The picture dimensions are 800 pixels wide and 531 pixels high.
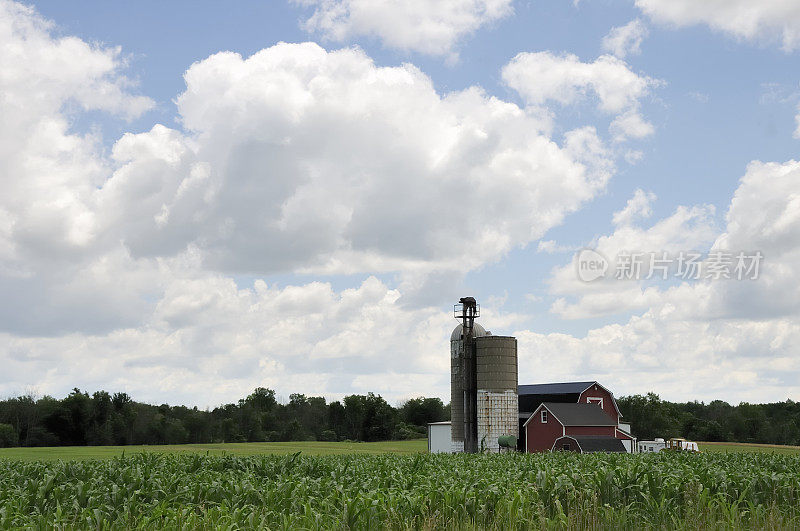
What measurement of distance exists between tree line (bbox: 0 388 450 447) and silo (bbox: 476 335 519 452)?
5906cm

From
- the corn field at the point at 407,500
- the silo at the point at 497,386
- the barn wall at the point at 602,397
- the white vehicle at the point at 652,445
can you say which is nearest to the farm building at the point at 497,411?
the silo at the point at 497,386

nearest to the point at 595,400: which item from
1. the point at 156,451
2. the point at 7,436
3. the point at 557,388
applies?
the point at 557,388

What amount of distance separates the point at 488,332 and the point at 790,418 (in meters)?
81.0

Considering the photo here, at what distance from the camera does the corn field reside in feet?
44.4

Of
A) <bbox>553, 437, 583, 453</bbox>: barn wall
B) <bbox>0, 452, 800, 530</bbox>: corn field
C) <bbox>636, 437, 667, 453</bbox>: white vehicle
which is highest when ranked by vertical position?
<bbox>0, 452, 800, 530</bbox>: corn field

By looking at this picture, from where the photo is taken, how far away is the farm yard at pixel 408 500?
13.6 metres

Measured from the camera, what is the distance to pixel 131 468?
65.8ft

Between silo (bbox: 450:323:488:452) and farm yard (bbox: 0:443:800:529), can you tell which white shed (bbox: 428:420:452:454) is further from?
farm yard (bbox: 0:443:800:529)

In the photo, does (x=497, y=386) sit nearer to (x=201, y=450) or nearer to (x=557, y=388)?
(x=557, y=388)

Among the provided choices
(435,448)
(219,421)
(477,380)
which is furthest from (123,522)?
(219,421)

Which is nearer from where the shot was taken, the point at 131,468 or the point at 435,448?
the point at 131,468

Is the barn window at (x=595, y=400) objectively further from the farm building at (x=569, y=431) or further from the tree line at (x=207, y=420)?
the tree line at (x=207, y=420)

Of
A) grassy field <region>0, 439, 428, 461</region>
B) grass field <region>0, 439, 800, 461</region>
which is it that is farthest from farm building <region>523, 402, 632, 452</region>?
grassy field <region>0, 439, 428, 461</region>

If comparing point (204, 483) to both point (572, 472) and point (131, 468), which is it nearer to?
point (131, 468)
